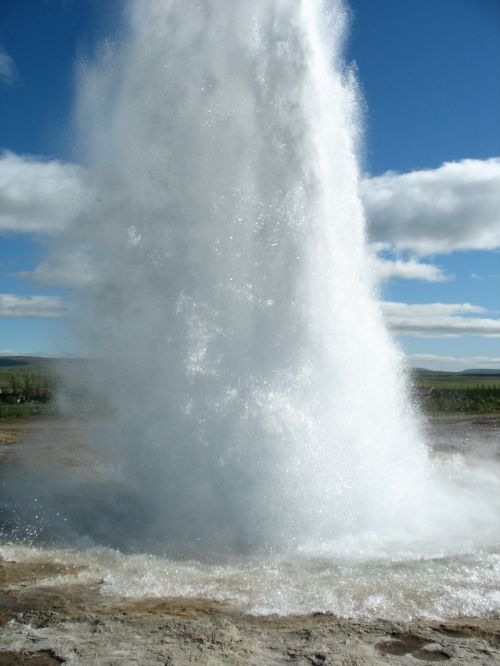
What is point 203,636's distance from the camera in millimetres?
4910

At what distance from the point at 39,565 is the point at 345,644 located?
11.8ft

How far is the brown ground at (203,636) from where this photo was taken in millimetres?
4551

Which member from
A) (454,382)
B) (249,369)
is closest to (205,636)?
(249,369)

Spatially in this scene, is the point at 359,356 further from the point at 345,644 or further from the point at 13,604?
the point at 13,604

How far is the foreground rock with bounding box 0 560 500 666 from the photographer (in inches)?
179

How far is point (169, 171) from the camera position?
31.9 ft

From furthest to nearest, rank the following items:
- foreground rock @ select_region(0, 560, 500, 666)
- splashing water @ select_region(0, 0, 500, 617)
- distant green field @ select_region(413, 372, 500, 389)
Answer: distant green field @ select_region(413, 372, 500, 389)
splashing water @ select_region(0, 0, 500, 617)
foreground rock @ select_region(0, 560, 500, 666)

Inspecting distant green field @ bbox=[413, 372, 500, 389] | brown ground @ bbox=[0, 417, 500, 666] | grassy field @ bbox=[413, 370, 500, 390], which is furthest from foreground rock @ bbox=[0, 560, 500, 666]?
distant green field @ bbox=[413, 372, 500, 389]

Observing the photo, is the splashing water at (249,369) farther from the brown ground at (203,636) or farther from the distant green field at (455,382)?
the distant green field at (455,382)

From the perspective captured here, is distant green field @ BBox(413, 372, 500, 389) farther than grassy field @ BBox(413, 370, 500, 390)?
Yes

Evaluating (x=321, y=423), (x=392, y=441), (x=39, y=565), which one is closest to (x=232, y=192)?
(x=321, y=423)

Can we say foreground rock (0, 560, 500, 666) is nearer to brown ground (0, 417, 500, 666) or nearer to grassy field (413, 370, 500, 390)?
brown ground (0, 417, 500, 666)

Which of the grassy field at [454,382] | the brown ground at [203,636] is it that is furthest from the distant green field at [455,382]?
the brown ground at [203,636]

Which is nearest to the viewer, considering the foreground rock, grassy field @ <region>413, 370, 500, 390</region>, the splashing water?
the foreground rock
